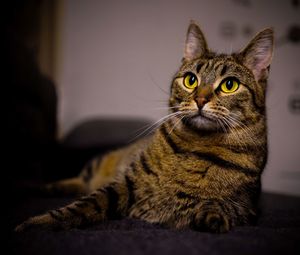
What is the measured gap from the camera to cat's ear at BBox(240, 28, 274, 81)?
36.3 inches

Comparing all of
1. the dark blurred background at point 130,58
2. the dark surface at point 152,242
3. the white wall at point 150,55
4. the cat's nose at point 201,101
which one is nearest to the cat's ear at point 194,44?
the cat's nose at point 201,101

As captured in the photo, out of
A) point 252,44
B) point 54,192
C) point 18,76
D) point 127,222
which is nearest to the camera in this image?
point 127,222

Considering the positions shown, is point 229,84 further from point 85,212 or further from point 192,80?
point 85,212

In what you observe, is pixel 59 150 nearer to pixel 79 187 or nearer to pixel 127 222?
pixel 79 187

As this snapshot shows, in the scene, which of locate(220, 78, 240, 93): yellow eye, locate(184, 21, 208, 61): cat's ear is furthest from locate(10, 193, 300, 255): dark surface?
locate(184, 21, 208, 61): cat's ear

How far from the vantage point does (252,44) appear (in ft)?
3.04

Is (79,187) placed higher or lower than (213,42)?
lower

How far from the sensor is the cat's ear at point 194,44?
3.32ft

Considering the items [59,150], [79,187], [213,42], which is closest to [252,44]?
[79,187]

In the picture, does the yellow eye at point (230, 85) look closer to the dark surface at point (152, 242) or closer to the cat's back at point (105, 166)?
the dark surface at point (152, 242)

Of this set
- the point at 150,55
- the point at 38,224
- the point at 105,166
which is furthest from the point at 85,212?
the point at 150,55

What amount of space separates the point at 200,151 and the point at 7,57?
0.90 meters

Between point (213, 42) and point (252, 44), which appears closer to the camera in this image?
point (252, 44)

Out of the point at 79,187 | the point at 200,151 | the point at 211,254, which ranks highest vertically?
the point at 200,151
